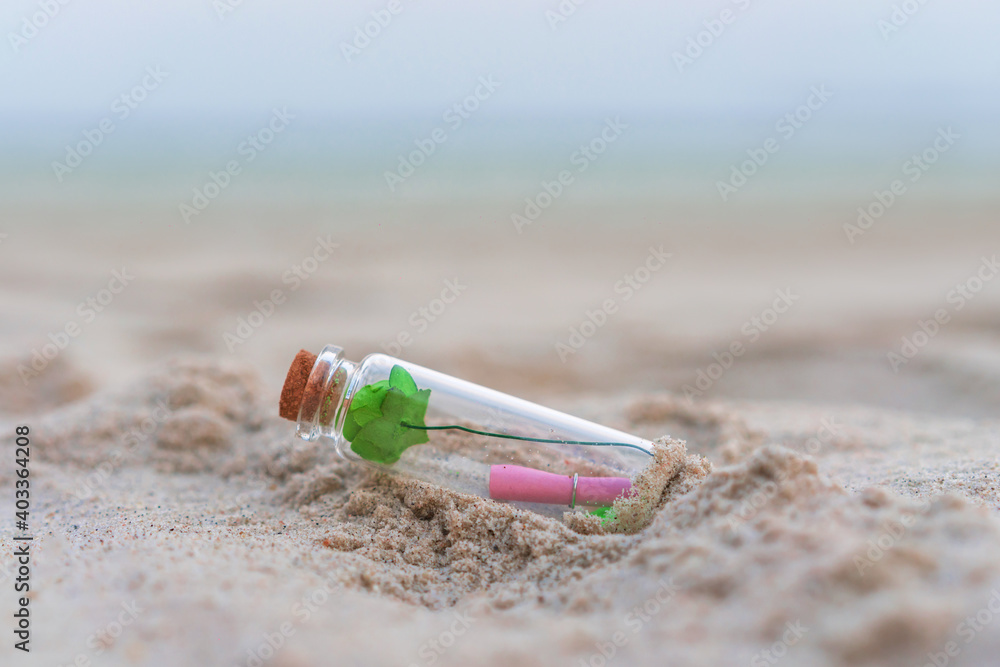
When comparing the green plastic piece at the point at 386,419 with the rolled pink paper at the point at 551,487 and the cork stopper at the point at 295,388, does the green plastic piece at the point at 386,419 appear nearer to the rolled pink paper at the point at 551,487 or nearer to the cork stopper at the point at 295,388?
the cork stopper at the point at 295,388

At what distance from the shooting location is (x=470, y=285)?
5613 millimetres

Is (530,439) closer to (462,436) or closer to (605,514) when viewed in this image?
(462,436)

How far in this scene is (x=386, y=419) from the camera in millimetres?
1817

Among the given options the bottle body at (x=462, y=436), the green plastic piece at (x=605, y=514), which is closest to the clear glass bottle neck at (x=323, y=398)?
the bottle body at (x=462, y=436)

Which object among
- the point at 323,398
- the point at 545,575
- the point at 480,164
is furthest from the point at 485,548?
the point at 480,164

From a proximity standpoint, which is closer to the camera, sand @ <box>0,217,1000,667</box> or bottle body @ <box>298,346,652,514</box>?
sand @ <box>0,217,1000,667</box>

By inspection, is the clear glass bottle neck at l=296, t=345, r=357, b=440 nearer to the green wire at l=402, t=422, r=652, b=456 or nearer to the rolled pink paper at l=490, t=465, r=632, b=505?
the green wire at l=402, t=422, r=652, b=456

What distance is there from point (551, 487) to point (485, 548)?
11.7 inches

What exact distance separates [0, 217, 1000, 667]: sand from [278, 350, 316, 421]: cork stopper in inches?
11.3

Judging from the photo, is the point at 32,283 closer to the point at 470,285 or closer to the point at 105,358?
the point at 105,358

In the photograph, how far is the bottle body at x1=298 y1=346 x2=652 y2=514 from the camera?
1.78 metres

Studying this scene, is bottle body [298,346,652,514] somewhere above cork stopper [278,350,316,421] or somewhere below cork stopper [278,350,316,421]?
below

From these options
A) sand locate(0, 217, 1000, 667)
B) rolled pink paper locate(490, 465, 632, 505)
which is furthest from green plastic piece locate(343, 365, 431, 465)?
rolled pink paper locate(490, 465, 632, 505)

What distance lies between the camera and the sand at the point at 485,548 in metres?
0.98
